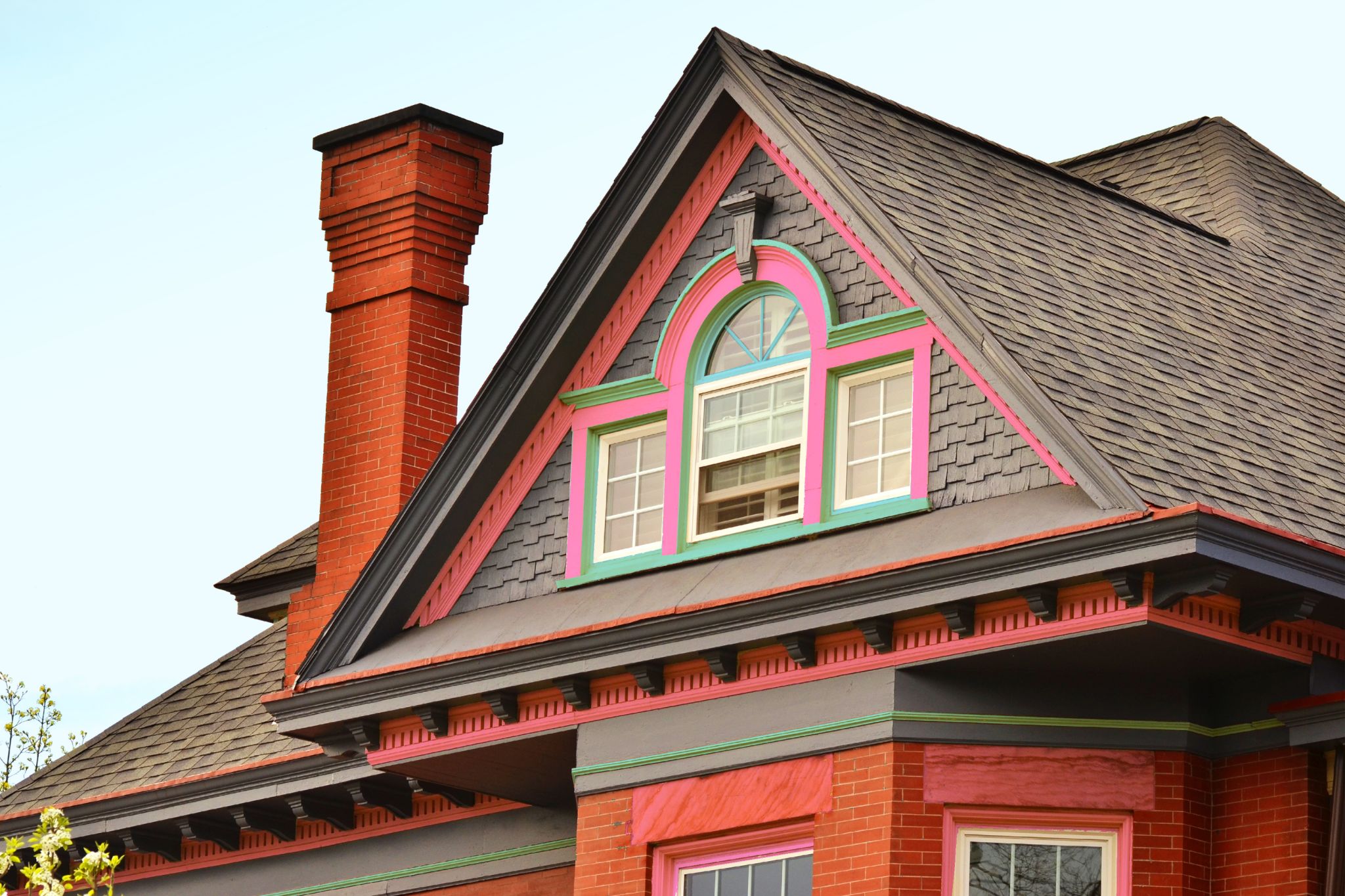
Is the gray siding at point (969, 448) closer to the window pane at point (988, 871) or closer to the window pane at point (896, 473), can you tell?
the window pane at point (896, 473)

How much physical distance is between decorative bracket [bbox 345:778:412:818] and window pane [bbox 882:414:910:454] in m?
4.66

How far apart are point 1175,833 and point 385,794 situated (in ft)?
20.2

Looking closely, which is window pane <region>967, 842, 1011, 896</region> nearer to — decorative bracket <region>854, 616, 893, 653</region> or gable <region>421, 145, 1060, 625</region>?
decorative bracket <region>854, 616, 893, 653</region>

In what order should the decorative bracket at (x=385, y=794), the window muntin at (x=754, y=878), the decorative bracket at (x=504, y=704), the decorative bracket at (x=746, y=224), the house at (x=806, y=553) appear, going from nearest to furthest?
1. the house at (x=806, y=553)
2. the window muntin at (x=754, y=878)
3. the decorative bracket at (x=504, y=704)
4. the decorative bracket at (x=746, y=224)
5. the decorative bracket at (x=385, y=794)

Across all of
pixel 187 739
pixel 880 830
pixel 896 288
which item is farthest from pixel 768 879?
pixel 187 739

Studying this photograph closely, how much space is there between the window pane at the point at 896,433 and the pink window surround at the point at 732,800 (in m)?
1.92

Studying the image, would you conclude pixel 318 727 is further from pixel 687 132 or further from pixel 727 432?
pixel 687 132

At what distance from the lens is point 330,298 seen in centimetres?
1944

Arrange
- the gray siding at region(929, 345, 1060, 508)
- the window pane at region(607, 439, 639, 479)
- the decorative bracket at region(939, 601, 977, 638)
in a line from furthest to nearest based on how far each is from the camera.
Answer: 1. the window pane at region(607, 439, 639, 479)
2. the gray siding at region(929, 345, 1060, 508)
3. the decorative bracket at region(939, 601, 977, 638)

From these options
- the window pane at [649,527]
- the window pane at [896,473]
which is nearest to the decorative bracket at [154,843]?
the window pane at [649,527]

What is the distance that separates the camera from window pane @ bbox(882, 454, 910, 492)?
14.5 metres

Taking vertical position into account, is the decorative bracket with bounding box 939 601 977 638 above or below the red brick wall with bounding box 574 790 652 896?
above

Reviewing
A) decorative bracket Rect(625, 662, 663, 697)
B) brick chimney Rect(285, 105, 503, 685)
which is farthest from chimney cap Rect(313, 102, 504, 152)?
decorative bracket Rect(625, 662, 663, 697)

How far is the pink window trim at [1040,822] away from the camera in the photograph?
44.4 feet
